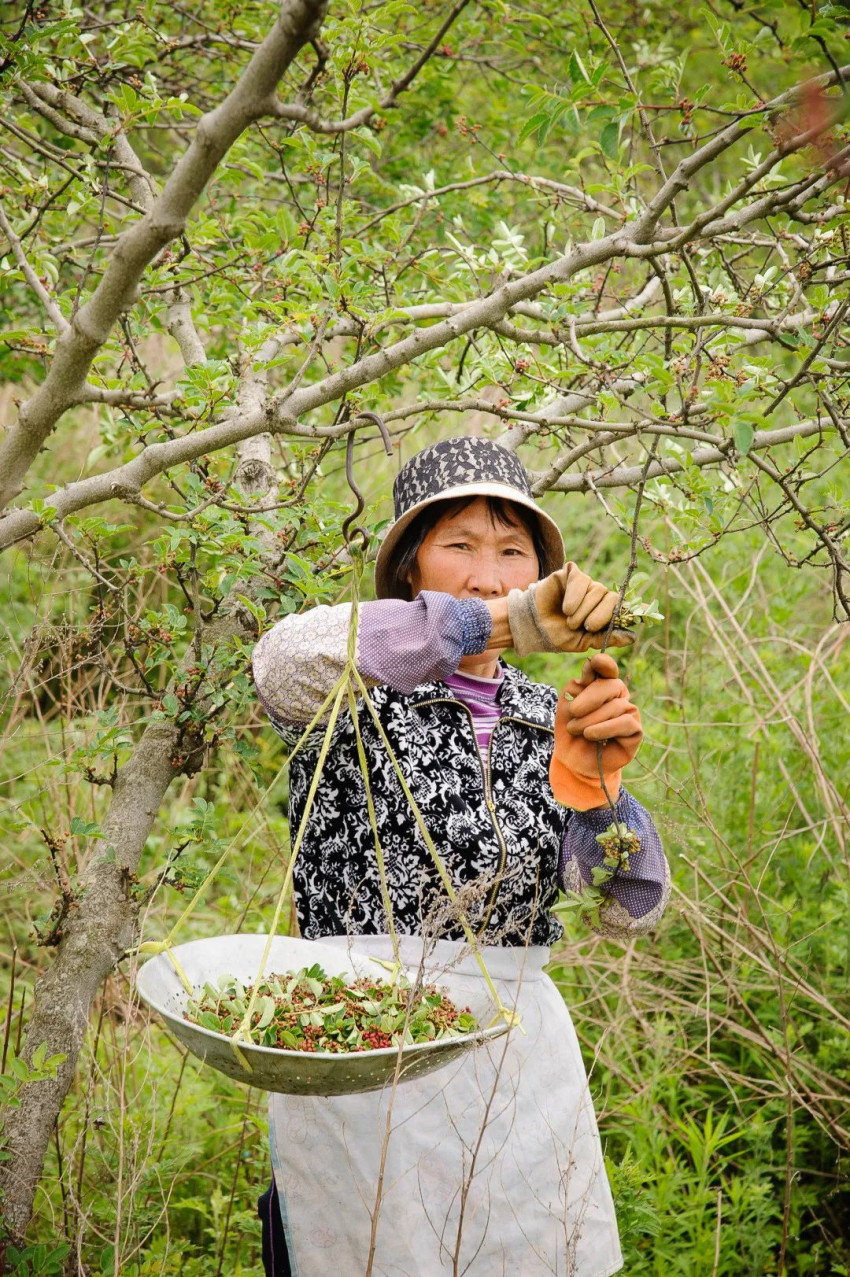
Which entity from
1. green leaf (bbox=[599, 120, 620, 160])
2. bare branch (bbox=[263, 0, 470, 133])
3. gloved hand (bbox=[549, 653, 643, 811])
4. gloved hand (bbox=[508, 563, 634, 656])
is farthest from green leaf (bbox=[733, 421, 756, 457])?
bare branch (bbox=[263, 0, 470, 133])

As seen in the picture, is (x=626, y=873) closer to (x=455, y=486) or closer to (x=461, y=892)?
(x=461, y=892)

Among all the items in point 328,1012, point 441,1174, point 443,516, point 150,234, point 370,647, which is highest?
point 150,234

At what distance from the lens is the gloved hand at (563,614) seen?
5.08 ft

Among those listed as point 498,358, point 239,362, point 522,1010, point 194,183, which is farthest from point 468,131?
point 522,1010

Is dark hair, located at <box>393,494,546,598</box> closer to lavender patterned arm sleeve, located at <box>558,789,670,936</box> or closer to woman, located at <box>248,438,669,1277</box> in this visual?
woman, located at <box>248,438,669,1277</box>

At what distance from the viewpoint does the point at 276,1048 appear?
4.66ft

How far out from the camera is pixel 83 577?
195 inches

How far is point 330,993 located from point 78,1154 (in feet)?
3.71

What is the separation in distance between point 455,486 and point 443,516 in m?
0.06

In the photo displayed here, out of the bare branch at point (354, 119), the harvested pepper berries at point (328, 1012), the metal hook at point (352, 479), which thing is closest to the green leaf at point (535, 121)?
the bare branch at point (354, 119)

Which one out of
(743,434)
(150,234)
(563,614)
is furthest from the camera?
(563,614)

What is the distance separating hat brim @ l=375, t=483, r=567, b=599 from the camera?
1944mm

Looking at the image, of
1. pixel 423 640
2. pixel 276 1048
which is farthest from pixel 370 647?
pixel 276 1048

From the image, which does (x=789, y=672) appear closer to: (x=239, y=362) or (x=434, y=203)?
(x=434, y=203)
